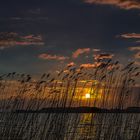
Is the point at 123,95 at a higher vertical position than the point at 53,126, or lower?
higher

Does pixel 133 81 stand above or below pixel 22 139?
above

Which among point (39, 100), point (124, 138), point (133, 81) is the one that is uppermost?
point (133, 81)

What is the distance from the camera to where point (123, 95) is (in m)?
16.9

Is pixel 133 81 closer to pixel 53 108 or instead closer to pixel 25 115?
pixel 53 108

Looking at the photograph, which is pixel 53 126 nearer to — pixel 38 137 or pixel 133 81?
pixel 38 137

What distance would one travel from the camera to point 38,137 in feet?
57.4

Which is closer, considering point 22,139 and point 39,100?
point 22,139

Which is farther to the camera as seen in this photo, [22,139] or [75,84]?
[75,84]

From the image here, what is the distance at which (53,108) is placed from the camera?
686 inches

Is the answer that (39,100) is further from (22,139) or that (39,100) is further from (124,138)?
(124,138)

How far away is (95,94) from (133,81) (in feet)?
5.85

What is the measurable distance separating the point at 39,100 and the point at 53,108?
4.66ft

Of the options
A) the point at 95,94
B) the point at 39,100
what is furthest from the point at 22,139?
the point at 95,94

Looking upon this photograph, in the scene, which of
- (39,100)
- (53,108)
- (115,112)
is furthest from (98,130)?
(39,100)
